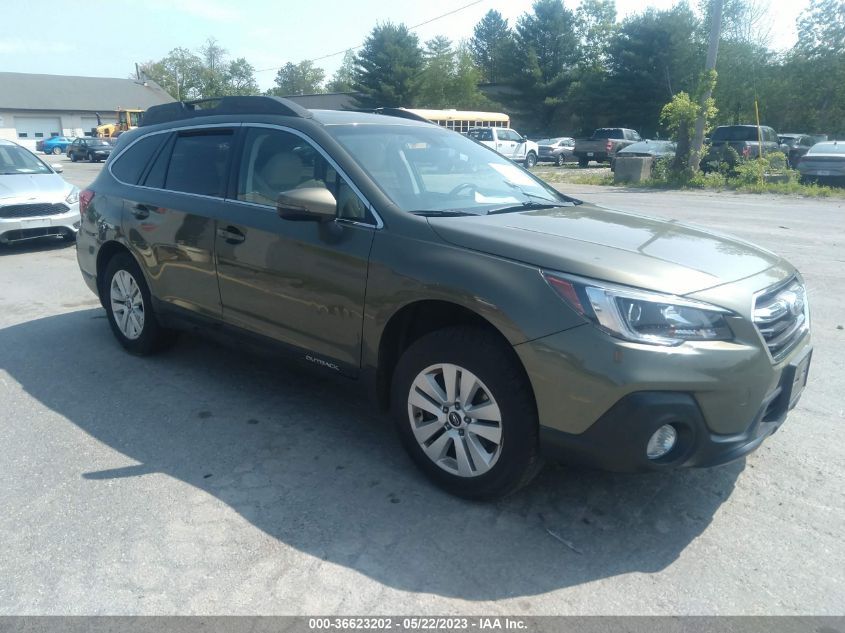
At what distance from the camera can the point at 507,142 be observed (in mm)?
31219

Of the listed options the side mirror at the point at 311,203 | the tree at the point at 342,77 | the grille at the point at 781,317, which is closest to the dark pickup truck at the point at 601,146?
the grille at the point at 781,317

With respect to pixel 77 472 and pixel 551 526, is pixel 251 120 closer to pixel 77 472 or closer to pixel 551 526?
pixel 77 472

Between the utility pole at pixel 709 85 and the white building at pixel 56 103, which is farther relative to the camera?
the white building at pixel 56 103

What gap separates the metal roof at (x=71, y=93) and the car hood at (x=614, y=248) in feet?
269

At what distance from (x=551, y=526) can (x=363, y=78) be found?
57.2m

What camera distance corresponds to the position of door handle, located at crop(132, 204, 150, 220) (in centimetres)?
493

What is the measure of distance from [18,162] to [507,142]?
23339 mm

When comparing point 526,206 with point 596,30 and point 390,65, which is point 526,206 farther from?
point 596,30

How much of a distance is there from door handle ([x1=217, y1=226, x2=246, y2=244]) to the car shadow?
100 cm

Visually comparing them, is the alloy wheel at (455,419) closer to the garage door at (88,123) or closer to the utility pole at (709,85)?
the utility pole at (709,85)

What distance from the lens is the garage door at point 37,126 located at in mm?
73188

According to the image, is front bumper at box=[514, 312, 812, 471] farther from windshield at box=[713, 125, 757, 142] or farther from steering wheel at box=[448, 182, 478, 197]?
windshield at box=[713, 125, 757, 142]

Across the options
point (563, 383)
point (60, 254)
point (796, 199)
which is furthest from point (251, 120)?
point (796, 199)

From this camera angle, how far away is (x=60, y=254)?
33.1 ft
